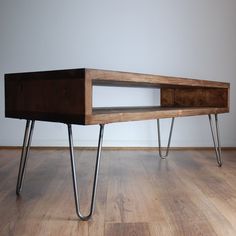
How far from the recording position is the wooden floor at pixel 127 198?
0.96 meters

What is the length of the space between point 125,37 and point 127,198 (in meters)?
1.47

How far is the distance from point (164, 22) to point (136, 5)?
25 cm

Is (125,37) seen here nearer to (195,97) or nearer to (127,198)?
(195,97)

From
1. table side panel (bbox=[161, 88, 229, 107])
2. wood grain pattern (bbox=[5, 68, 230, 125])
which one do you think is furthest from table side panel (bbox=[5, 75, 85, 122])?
table side panel (bbox=[161, 88, 229, 107])

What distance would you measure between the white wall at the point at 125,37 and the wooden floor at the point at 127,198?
733 millimetres

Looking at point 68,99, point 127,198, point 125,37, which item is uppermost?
point 125,37

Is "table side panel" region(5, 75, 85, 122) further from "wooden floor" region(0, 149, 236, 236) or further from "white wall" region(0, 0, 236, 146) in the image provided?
Answer: "white wall" region(0, 0, 236, 146)

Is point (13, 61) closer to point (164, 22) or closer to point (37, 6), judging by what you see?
point (37, 6)

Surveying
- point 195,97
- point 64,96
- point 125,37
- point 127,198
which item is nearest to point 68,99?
point 64,96

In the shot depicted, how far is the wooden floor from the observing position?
3.16 feet

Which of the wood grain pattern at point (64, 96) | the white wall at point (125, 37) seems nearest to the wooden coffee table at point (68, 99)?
the wood grain pattern at point (64, 96)

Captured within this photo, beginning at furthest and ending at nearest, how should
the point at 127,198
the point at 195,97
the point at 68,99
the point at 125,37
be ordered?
the point at 125,37
the point at 195,97
the point at 127,198
the point at 68,99

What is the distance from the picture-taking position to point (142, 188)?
138cm

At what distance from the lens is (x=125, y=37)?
236 centimetres
